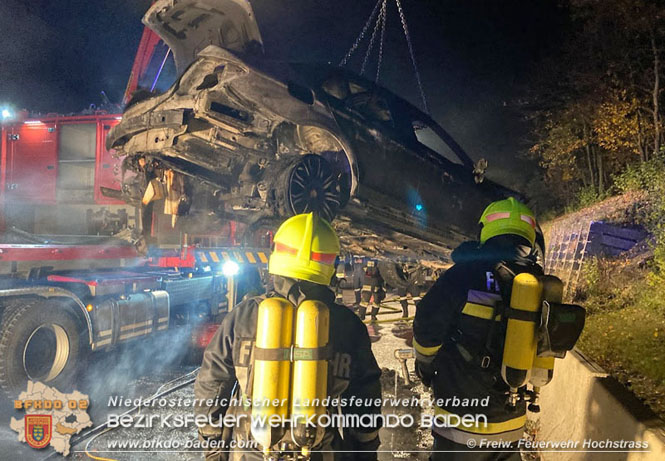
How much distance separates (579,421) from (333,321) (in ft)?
6.51

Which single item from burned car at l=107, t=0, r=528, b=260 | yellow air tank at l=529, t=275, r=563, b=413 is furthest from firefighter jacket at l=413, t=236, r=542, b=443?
burned car at l=107, t=0, r=528, b=260

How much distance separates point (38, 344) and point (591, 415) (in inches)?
192

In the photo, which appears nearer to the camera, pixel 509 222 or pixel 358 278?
pixel 509 222

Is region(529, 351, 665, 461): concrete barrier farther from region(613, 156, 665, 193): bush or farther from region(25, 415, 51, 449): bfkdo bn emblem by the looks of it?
region(613, 156, 665, 193): bush

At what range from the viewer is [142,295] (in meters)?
5.55

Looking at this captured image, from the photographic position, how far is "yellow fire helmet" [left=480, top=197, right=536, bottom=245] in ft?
7.54

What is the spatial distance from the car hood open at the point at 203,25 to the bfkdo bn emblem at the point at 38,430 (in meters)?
3.27

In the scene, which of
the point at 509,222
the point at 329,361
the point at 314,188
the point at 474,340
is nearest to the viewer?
the point at 329,361

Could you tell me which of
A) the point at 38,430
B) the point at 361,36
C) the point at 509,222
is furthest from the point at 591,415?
the point at 361,36

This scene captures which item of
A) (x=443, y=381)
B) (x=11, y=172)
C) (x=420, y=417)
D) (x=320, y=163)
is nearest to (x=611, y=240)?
(x=420, y=417)

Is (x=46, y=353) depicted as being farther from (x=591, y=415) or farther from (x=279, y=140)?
(x=591, y=415)

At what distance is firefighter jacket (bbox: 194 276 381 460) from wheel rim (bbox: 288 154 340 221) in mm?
2015

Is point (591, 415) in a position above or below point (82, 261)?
below

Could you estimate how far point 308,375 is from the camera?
1.61 m
